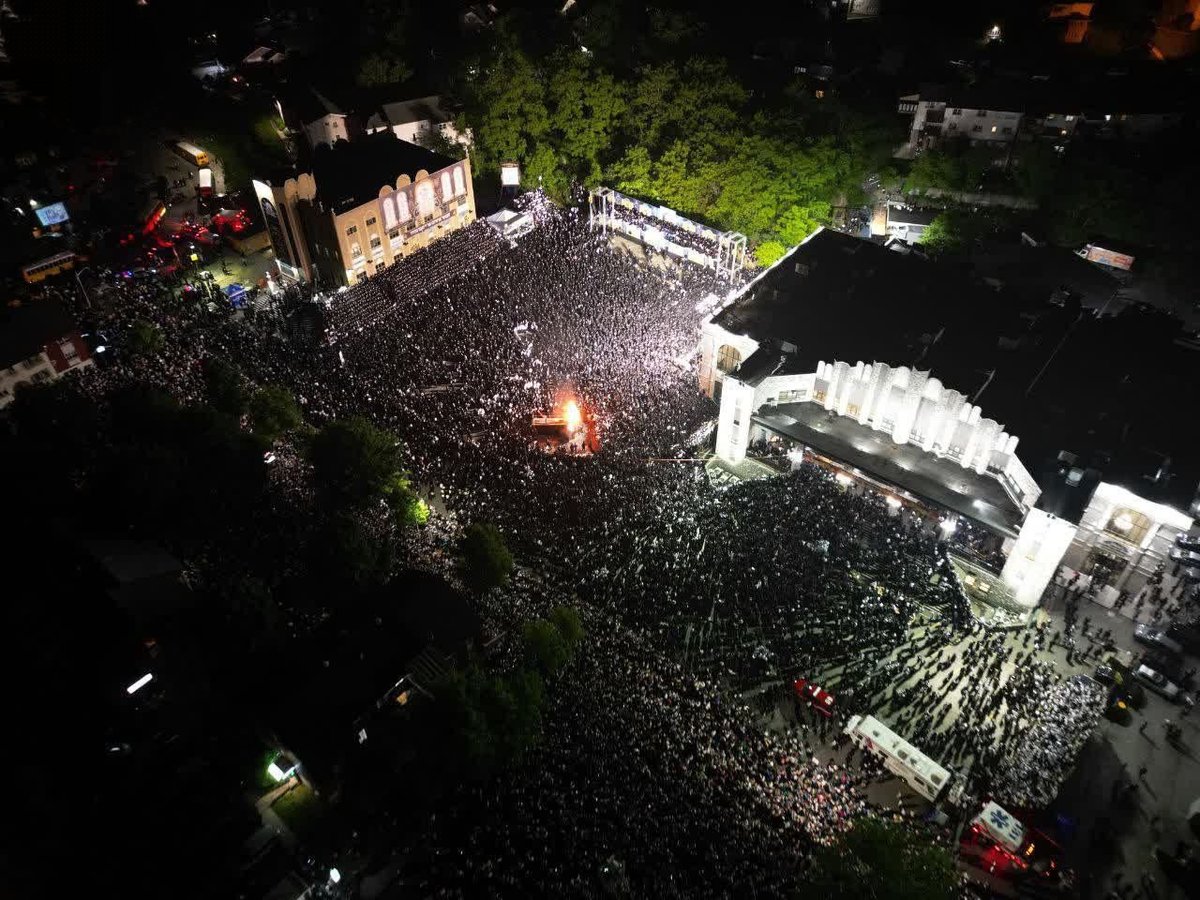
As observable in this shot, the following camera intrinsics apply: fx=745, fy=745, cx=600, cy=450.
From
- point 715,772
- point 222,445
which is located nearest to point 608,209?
point 222,445

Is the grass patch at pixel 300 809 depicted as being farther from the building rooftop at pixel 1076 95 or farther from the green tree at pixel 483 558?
the building rooftop at pixel 1076 95

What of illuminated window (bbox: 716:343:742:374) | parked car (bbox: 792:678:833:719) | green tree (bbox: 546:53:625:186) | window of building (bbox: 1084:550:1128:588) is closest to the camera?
parked car (bbox: 792:678:833:719)

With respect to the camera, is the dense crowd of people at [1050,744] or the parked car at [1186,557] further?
the parked car at [1186,557]

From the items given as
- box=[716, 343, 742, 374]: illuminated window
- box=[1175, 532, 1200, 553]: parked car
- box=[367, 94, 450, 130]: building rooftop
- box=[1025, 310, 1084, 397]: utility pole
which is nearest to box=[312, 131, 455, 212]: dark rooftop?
box=[367, 94, 450, 130]: building rooftop

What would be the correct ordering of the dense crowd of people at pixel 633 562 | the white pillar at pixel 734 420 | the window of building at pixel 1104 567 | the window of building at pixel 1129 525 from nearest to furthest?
the dense crowd of people at pixel 633 562 < the window of building at pixel 1129 525 < the window of building at pixel 1104 567 < the white pillar at pixel 734 420

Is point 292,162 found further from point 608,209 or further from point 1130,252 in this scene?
point 1130,252

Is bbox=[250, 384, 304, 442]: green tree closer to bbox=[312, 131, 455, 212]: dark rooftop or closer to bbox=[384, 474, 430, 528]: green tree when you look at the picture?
bbox=[384, 474, 430, 528]: green tree

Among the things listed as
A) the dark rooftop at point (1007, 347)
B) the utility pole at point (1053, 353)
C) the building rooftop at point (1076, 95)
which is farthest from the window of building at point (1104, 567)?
the building rooftop at point (1076, 95)
